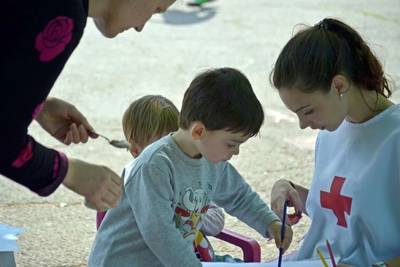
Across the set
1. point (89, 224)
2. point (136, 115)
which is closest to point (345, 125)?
point (136, 115)

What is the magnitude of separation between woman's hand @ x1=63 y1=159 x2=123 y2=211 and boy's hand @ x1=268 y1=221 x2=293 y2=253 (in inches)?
29.2

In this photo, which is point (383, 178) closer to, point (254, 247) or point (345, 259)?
point (345, 259)

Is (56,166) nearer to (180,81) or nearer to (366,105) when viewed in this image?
(366,105)

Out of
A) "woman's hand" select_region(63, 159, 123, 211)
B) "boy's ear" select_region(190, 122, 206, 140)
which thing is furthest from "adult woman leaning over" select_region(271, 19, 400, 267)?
"woman's hand" select_region(63, 159, 123, 211)

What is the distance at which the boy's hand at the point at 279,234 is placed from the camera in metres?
2.25

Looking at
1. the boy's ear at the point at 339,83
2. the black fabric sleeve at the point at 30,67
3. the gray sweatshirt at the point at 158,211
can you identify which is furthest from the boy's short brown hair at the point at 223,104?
the black fabric sleeve at the point at 30,67

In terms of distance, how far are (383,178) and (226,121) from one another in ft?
1.57

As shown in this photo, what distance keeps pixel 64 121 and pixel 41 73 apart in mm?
530

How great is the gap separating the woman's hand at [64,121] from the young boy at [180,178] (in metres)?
0.18

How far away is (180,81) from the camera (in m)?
5.90

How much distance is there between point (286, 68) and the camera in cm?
218

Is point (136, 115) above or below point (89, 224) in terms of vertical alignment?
above

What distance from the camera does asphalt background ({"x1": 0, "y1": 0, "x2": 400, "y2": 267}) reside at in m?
3.53

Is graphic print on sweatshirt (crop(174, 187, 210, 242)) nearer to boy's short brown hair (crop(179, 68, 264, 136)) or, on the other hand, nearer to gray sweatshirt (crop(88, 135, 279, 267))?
gray sweatshirt (crop(88, 135, 279, 267))
